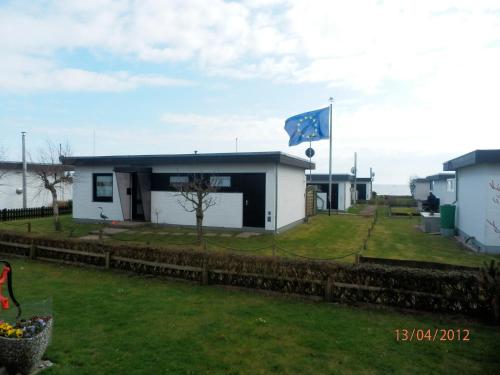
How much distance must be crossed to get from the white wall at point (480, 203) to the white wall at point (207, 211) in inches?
446

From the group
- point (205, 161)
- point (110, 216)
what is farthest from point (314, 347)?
point (110, 216)

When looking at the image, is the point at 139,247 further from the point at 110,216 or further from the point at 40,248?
the point at 110,216

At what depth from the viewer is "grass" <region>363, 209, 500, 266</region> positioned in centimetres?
1494

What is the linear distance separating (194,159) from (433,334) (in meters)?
16.0

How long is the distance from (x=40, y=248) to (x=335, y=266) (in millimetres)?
11116

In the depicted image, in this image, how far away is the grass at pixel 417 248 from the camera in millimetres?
14938

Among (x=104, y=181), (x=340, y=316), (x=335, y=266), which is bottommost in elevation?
(x=340, y=316)

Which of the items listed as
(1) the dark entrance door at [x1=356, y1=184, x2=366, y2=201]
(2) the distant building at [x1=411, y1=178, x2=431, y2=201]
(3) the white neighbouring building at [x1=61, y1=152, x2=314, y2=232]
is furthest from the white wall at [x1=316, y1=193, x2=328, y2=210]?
(1) the dark entrance door at [x1=356, y1=184, x2=366, y2=201]

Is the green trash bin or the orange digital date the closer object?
the orange digital date

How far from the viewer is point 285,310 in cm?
872

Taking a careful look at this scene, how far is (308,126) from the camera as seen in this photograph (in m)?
29.5

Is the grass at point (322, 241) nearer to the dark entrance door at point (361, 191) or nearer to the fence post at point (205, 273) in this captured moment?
the fence post at point (205, 273)

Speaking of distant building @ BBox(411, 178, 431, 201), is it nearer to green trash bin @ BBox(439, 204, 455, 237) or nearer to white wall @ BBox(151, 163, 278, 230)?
green trash bin @ BBox(439, 204, 455, 237)

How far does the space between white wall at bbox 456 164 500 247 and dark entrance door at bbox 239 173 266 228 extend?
32.7 ft
